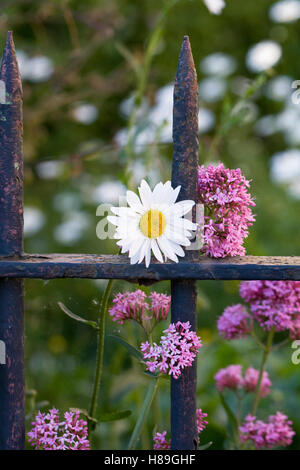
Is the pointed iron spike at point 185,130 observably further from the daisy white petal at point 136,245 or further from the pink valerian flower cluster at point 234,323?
the pink valerian flower cluster at point 234,323

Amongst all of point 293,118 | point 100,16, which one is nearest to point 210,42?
point 293,118

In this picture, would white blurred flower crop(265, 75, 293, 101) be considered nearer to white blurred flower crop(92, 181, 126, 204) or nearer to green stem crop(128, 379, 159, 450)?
white blurred flower crop(92, 181, 126, 204)

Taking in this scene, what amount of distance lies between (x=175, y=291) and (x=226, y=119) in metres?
0.53

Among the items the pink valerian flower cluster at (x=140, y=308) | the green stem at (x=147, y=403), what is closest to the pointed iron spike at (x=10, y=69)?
the pink valerian flower cluster at (x=140, y=308)

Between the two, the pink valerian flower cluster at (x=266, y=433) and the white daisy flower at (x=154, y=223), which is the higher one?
the white daisy flower at (x=154, y=223)

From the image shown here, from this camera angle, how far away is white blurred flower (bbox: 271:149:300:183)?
10.8ft

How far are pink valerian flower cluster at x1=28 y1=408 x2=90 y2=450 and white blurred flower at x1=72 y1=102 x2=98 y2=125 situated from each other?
7.22ft

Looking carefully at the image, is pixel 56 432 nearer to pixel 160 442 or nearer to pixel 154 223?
pixel 160 442

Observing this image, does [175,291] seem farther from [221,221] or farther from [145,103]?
[145,103]

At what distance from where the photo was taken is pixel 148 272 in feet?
2.97

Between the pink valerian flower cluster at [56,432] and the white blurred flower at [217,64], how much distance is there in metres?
3.15

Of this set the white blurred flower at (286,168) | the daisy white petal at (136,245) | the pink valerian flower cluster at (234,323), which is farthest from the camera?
the white blurred flower at (286,168)

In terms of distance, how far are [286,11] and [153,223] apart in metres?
3.21

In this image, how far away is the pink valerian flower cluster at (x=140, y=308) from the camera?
968 millimetres
